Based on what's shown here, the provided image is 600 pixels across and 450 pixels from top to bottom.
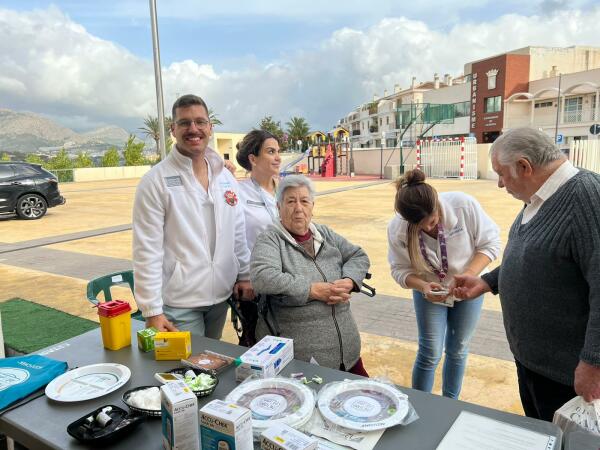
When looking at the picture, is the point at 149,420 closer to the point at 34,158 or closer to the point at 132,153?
the point at 34,158

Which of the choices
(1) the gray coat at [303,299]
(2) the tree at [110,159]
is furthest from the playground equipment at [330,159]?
(1) the gray coat at [303,299]

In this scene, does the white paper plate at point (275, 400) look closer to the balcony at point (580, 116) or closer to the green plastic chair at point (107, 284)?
the green plastic chair at point (107, 284)

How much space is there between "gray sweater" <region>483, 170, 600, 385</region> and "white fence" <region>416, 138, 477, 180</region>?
1952 cm

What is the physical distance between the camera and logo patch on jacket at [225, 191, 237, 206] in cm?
232

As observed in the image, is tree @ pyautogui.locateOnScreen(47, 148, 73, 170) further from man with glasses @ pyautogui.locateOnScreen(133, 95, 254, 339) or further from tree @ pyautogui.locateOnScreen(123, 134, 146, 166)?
man with glasses @ pyautogui.locateOnScreen(133, 95, 254, 339)

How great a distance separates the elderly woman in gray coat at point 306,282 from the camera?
6.61 feet

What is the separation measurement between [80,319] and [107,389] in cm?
304

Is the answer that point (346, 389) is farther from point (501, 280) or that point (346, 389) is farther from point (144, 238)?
point (144, 238)

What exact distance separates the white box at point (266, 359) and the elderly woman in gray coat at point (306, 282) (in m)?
0.37

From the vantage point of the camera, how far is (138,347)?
179 centimetres

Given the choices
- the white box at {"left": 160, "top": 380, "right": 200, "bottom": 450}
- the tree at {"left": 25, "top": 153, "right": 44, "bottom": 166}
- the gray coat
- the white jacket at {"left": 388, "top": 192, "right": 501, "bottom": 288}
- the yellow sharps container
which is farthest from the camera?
the tree at {"left": 25, "top": 153, "right": 44, "bottom": 166}

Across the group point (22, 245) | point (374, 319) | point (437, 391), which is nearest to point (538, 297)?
point (437, 391)

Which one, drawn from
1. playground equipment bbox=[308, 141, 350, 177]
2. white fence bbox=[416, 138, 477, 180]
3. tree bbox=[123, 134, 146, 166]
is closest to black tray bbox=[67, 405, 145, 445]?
white fence bbox=[416, 138, 477, 180]

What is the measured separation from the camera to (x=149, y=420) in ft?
4.20
